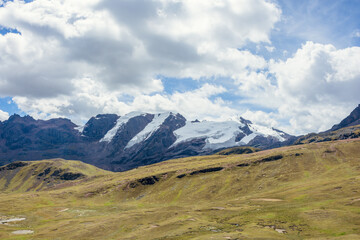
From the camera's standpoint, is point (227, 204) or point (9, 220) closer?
point (227, 204)

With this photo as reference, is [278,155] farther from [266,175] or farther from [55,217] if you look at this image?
[55,217]

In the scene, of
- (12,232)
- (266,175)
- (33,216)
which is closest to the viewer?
(12,232)

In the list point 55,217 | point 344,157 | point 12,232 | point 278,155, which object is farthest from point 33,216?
point 344,157

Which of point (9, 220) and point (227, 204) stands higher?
point (9, 220)

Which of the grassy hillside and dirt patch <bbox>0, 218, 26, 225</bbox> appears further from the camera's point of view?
dirt patch <bbox>0, 218, 26, 225</bbox>

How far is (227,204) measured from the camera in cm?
9756

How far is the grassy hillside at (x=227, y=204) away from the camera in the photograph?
5822 centimetres

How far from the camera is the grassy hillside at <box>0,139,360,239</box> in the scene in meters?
58.2

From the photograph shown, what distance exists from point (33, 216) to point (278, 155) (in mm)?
140835

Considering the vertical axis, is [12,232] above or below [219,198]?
above

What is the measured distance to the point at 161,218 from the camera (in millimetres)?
81312

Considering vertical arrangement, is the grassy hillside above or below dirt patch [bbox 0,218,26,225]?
below

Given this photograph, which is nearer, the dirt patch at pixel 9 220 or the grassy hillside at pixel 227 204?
the grassy hillside at pixel 227 204

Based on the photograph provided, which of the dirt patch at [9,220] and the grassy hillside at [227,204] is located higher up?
the dirt patch at [9,220]
